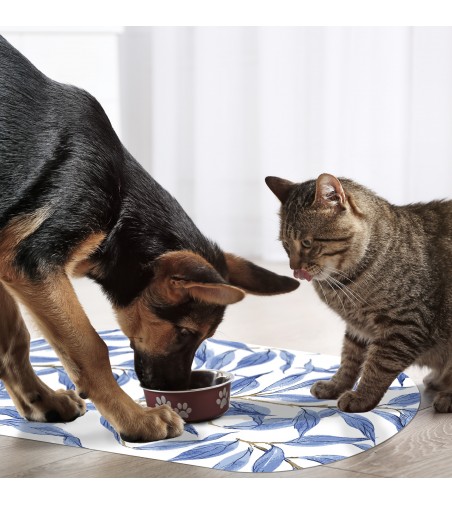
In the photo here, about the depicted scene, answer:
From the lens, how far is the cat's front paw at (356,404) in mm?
2506

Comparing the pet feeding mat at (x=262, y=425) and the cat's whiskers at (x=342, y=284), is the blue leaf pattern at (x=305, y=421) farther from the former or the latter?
the cat's whiskers at (x=342, y=284)

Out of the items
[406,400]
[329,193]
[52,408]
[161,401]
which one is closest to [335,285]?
[329,193]

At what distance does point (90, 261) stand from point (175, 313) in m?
0.29

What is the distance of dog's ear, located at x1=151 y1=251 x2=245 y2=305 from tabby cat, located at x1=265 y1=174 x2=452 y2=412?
1.54ft

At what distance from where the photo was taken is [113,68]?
621 cm

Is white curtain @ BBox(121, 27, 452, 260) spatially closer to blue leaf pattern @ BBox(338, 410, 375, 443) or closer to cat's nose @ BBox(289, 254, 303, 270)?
cat's nose @ BBox(289, 254, 303, 270)

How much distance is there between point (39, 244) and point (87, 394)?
0.43m

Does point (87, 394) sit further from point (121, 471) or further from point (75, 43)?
point (75, 43)

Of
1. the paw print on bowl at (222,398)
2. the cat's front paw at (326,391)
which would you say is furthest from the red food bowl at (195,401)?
the cat's front paw at (326,391)

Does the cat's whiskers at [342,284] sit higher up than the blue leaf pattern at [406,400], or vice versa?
the cat's whiskers at [342,284]

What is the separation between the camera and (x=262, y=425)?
2402mm

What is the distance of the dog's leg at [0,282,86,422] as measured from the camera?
2.48 m

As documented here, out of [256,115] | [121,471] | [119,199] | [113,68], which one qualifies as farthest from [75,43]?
[121,471]

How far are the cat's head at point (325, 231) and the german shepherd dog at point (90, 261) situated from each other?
8.6 inches
